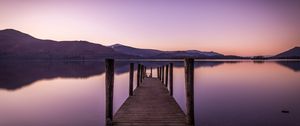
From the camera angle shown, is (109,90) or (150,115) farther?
(150,115)

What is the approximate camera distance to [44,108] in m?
22.2

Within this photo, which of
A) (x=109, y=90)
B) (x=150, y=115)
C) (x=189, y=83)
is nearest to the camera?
(x=189, y=83)

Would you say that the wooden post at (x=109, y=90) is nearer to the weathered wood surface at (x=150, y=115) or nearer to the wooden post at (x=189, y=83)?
the weathered wood surface at (x=150, y=115)

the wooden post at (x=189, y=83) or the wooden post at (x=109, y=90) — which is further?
the wooden post at (x=109, y=90)

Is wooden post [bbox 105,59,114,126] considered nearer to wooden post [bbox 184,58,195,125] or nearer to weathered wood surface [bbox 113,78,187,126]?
weathered wood surface [bbox 113,78,187,126]

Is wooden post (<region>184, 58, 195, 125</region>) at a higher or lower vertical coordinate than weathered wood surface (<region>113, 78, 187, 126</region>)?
higher

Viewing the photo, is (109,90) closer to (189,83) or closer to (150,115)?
(150,115)

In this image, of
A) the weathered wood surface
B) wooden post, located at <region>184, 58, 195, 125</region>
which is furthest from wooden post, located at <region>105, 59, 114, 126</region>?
wooden post, located at <region>184, 58, 195, 125</region>

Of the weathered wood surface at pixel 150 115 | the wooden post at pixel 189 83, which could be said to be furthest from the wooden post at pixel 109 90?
the wooden post at pixel 189 83

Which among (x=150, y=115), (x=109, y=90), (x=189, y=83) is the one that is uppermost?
(x=189, y=83)

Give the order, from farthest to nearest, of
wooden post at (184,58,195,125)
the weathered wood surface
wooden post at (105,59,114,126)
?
the weathered wood surface < wooden post at (105,59,114,126) < wooden post at (184,58,195,125)

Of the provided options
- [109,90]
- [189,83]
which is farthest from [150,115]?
[189,83]

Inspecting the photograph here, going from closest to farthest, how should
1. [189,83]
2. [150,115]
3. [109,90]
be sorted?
[189,83], [109,90], [150,115]

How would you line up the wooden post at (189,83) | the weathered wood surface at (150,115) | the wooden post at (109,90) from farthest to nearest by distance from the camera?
the weathered wood surface at (150,115) < the wooden post at (109,90) < the wooden post at (189,83)
